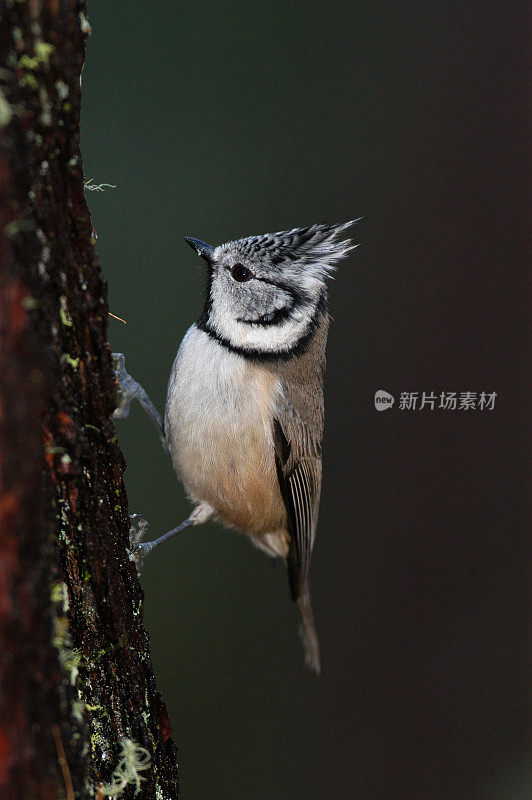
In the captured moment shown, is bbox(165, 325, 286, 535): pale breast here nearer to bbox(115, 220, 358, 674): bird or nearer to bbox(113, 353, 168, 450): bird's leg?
bbox(115, 220, 358, 674): bird

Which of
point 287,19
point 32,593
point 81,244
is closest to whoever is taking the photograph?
point 32,593

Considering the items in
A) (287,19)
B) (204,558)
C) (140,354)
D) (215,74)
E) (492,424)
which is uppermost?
(287,19)

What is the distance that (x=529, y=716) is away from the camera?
3.85 m

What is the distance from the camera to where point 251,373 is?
2156 millimetres

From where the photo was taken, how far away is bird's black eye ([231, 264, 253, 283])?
7.26 feet

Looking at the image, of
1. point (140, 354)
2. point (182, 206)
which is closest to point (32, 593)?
point (140, 354)

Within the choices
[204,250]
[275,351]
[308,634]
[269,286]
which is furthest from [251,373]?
[308,634]

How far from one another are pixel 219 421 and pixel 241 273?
1.63 feet

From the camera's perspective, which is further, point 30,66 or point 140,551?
point 140,551

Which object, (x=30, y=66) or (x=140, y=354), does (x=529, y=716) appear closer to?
(x=140, y=354)

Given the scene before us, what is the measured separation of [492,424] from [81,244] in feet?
9.92

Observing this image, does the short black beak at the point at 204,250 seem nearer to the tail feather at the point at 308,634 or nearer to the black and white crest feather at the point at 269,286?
the black and white crest feather at the point at 269,286

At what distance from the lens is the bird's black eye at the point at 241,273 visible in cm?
221

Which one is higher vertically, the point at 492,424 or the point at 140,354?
the point at 140,354
